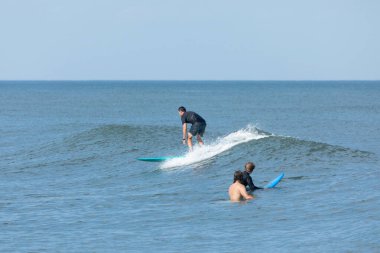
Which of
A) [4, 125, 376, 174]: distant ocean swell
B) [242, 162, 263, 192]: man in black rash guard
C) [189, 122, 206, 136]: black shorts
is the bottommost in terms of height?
[4, 125, 376, 174]: distant ocean swell

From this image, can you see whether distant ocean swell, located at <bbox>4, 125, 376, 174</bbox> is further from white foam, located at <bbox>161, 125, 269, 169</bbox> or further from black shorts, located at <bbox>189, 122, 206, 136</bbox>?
black shorts, located at <bbox>189, 122, 206, 136</bbox>

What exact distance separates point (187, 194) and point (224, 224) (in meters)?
4.40

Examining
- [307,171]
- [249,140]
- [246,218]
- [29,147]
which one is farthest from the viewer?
[29,147]

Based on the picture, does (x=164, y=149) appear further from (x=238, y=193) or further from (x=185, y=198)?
(x=238, y=193)

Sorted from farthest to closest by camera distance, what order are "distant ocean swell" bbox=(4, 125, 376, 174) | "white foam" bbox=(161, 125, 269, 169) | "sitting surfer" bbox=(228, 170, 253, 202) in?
1. "distant ocean swell" bbox=(4, 125, 376, 174)
2. "white foam" bbox=(161, 125, 269, 169)
3. "sitting surfer" bbox=(228, 170, 253, 202)

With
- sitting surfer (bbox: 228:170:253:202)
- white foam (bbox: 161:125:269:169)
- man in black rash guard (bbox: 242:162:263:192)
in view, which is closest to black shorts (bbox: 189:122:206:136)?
white foam (bbox: 161:125:269:169)

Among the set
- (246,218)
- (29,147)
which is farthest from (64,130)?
(246,218)

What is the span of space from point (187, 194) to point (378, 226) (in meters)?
6.70

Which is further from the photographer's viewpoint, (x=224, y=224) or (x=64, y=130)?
(x=64, y=130)

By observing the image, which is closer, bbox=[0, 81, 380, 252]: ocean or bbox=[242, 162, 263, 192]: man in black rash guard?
bbox=[0, 81, 380, 252]: ocean

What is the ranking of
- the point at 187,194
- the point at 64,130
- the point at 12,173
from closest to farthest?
the point at 187,194 → the point at 12,173 → the point at 64,130

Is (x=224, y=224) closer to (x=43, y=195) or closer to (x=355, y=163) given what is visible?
(x=43, y=195)

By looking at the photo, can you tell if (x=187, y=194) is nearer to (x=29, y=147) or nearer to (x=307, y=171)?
(x=307, y=171)

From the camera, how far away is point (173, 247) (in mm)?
13992
